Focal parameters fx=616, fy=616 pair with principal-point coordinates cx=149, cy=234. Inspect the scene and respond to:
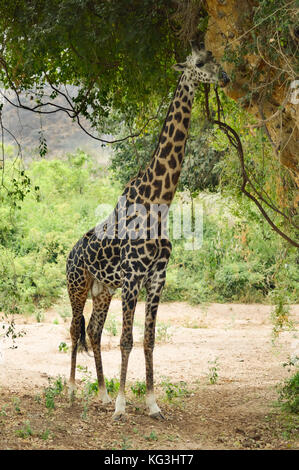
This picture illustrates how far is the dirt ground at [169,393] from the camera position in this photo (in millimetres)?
4887

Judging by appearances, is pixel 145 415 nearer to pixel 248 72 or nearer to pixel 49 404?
pixel 49 404

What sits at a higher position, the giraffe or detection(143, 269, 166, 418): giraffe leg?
the giraffe

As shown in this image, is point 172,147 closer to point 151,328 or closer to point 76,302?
point 151,328

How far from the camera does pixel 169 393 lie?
6297mm

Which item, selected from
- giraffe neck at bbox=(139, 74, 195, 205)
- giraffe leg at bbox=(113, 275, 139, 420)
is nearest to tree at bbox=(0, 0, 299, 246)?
giraffe neck at bbox=(139, 74, 195, 205)

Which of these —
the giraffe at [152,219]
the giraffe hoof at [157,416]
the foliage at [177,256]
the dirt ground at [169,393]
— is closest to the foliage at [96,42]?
the giraffe at [152,219]

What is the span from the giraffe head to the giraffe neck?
8 centimetres

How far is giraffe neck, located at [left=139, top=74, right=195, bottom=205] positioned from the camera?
5.34 metres

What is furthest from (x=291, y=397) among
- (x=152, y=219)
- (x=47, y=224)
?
(x=47, y=224)

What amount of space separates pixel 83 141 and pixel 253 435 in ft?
98.5

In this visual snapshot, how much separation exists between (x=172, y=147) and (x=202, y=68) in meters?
0.71

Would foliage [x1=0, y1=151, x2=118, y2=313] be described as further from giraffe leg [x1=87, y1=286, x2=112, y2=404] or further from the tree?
giraffe leg [x1=87, y1=286, x2=112, y2=404]
